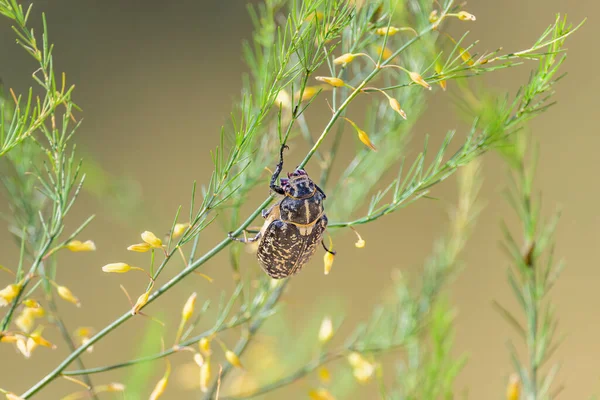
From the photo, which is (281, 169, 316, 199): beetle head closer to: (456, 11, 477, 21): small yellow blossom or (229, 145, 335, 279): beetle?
(229, 145, 335, 279): beetle

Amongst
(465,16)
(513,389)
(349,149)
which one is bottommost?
(513,389)

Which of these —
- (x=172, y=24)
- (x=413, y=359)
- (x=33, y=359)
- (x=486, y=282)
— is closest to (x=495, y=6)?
(x=486, y=282)

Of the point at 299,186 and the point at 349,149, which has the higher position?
the point at 349,149

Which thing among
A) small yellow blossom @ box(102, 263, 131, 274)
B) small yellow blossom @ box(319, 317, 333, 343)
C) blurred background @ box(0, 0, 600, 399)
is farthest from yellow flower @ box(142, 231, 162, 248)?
blurred background @ box(0, 0, 600, 399)

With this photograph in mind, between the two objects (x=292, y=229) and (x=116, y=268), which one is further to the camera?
(x=292, y=229)

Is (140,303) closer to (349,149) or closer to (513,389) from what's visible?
(513,389)

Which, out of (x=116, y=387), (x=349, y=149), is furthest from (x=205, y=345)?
(x=349, y=149)

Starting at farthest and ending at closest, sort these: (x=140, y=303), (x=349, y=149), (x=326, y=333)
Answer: (x=349, y=149), (x=326, y=333), (x=140, y=303)

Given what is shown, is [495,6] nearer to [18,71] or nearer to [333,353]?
[18,71]
